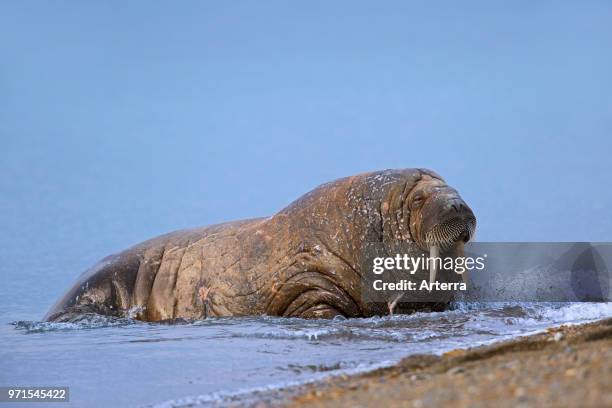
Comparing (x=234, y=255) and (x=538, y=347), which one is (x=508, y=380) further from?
(x=234, y=255)

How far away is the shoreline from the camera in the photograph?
2.97 m

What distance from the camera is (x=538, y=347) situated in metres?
4.77

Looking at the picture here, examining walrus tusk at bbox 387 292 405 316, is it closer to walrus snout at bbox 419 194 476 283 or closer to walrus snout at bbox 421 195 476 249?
walrus snout at bbox 419 194 476 283

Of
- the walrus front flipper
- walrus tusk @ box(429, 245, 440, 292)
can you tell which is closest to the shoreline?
walrus tusk @ box(429, 245, 440, 292)

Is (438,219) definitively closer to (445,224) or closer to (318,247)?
(445,224)

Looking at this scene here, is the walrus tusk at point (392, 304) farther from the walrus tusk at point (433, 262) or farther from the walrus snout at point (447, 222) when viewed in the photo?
the walrus snout at point (447, 222)

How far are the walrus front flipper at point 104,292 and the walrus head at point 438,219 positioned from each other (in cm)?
364

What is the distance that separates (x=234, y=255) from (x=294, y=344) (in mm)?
2722

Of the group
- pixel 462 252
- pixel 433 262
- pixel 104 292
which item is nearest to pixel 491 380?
pixel 433 262

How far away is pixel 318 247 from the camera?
8.46 metres

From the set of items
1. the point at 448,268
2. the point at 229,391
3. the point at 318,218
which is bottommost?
the point at 229,391

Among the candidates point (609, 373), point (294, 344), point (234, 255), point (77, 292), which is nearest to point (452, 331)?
point (294, 344)

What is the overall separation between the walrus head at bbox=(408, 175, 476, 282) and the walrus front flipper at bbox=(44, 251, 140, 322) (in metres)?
3.64

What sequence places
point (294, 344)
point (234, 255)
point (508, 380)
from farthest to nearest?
point (234, 255) → point (294, 344) → point (508, 380)
